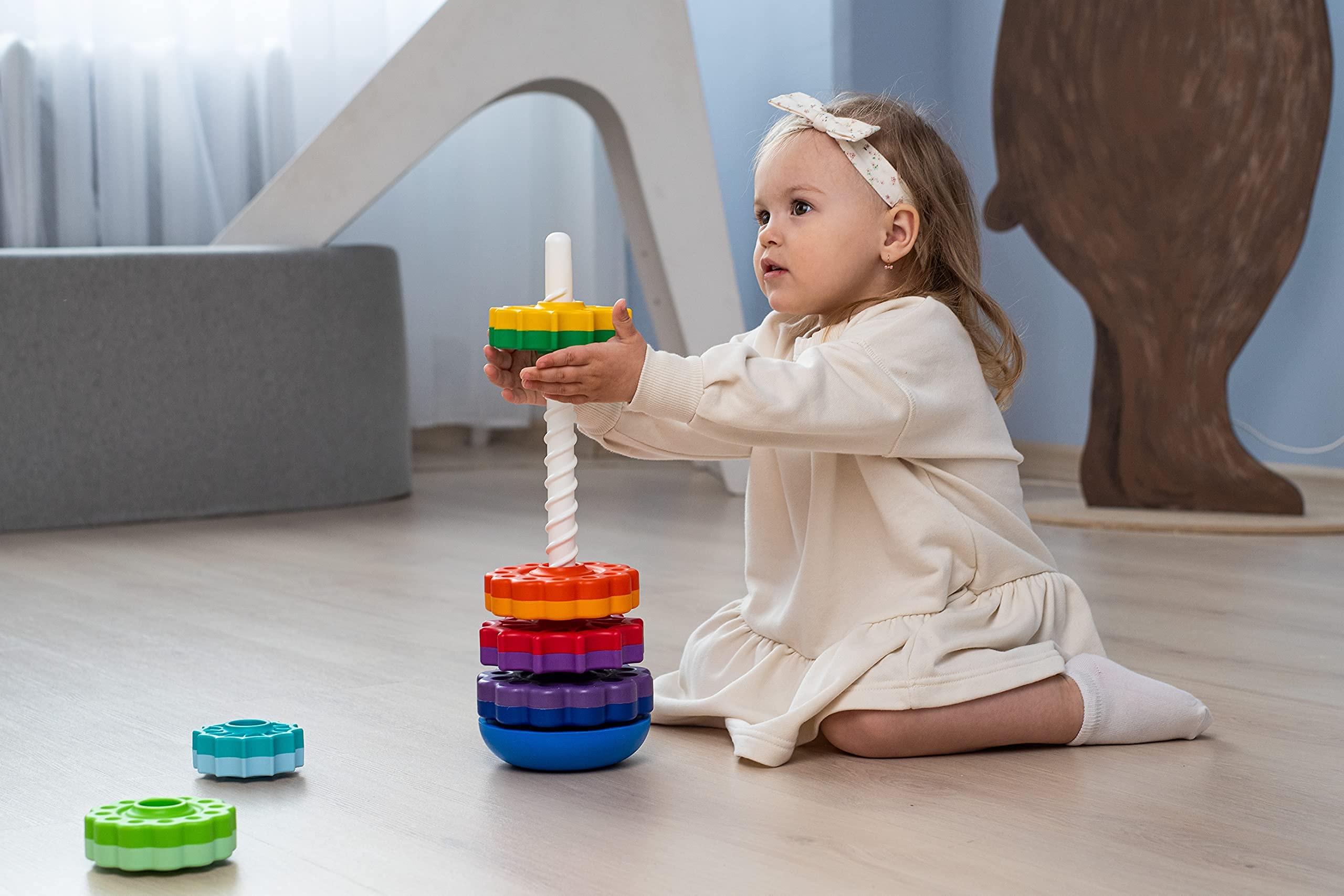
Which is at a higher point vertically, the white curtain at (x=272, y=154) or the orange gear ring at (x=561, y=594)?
the white curtain at (x=272, y=154)

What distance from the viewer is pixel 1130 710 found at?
3.34 feet

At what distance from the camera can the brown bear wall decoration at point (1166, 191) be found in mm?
2104

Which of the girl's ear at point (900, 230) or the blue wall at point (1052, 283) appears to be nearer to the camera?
the girl's ear at point (900, 230)

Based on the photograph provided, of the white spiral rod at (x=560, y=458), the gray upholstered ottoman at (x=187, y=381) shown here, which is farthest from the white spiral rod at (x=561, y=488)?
the gray upholstered ottoman at (x=187, y=381)

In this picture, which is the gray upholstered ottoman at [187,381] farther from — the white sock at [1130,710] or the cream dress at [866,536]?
the white sock at [1130,710]

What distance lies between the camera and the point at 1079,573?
5.71ft

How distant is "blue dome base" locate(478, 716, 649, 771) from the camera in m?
0.93

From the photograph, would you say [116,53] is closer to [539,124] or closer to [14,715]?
[539,124]

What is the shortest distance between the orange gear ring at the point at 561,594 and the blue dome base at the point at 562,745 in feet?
0.24

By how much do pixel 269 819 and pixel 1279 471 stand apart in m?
2.04

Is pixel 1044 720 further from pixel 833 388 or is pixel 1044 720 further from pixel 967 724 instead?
pixel 833 388

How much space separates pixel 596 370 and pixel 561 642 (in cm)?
17

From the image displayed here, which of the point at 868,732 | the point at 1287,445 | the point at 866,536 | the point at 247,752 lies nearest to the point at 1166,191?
the point at 1287,445

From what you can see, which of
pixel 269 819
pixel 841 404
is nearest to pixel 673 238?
pixel 841 404
